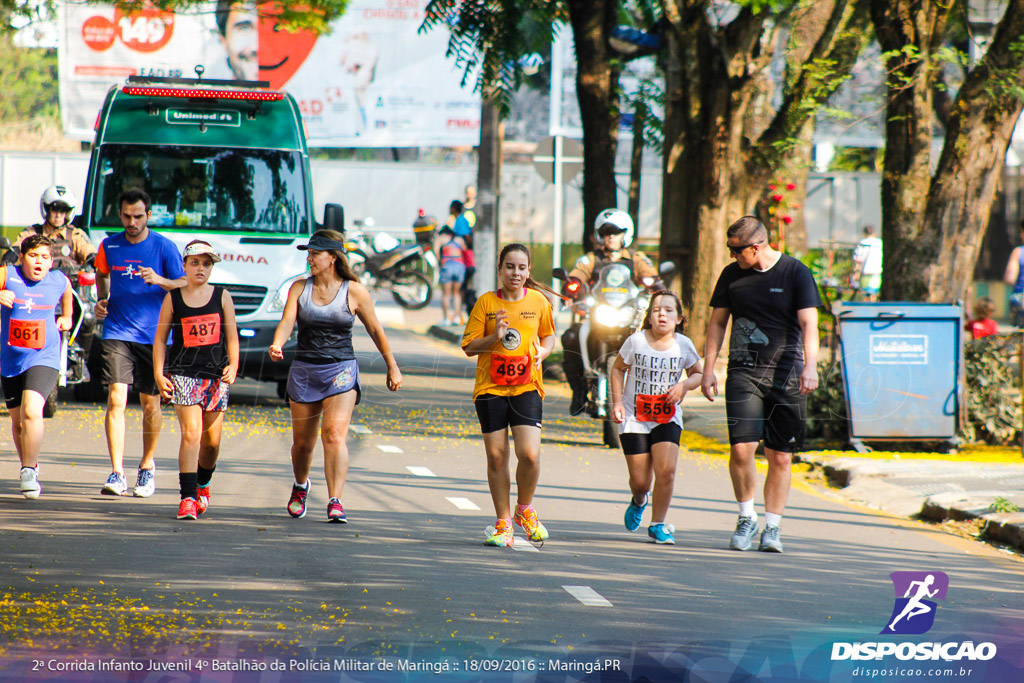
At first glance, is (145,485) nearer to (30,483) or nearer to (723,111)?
(30,483)

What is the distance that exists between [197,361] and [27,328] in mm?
1292

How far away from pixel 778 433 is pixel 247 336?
665 centimetres

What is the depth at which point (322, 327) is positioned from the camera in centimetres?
790

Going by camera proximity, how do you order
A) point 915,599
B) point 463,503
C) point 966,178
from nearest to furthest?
point 915,599 → point 463,503 → point 966,178

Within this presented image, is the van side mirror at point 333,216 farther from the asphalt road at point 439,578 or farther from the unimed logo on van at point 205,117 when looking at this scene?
the asphalt road at point 439,578

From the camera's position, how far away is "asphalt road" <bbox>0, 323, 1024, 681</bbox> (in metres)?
5.26

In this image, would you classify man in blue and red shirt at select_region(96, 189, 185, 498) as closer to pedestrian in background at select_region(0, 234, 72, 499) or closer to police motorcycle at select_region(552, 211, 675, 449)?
pedestrian in background at select_region(0, 234, 72, 499)

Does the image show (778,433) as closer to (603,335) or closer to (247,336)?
(603,335)

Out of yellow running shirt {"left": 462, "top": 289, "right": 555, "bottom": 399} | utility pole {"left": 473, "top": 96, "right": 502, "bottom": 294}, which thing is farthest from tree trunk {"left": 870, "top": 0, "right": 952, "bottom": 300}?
utility pole {"left": 473, "top": 96, "right": 502, "bottom": 294}

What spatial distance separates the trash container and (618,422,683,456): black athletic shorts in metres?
4.15

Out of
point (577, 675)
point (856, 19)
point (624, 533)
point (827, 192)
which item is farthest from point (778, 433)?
point (827, 192)

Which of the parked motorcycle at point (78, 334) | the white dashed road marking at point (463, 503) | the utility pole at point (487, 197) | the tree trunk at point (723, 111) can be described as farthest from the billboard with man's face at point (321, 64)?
the white dashed road marking at point (463, 503)

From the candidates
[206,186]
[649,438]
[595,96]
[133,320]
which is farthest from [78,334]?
[595,96]

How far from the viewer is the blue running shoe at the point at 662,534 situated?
782 centimetres
